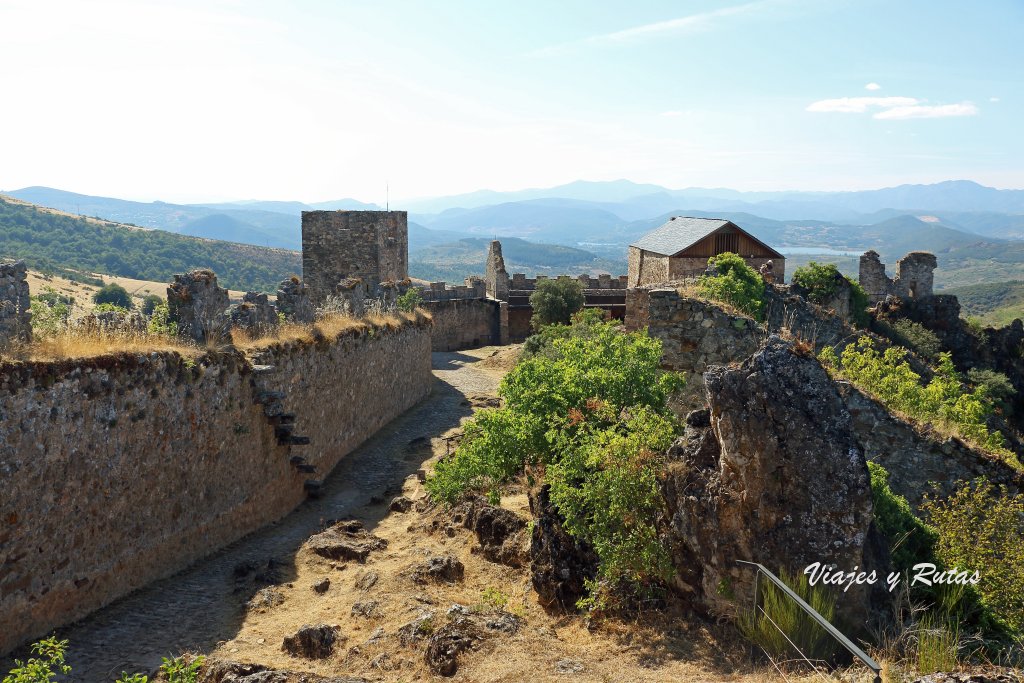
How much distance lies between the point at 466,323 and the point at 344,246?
26.5ft

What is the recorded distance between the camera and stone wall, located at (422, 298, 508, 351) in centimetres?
3815

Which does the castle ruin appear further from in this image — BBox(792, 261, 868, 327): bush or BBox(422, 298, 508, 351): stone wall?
BBox(422, 298, 508, 351): stone wall

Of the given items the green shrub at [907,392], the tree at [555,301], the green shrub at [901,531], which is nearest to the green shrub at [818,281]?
the green shrub at [907,392]

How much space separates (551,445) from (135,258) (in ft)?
325

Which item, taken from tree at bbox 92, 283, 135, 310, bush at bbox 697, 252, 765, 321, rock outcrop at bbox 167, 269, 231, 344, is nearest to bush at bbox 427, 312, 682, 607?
bush at bbox 697, 252, 765, 321

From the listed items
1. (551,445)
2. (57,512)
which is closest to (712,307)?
(551,445)

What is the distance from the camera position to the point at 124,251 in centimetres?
10100

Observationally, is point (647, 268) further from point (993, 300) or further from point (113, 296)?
point (993, 300)

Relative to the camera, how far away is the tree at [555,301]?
36312 mm

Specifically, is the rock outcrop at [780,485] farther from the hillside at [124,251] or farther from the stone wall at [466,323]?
the hillside at [124,251]

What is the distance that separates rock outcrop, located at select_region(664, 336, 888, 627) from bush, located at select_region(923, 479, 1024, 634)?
947 mm

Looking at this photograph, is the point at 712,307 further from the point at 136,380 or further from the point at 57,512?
the point at 57,512

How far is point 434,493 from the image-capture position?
1186 cm

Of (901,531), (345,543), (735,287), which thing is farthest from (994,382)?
(345,543)
